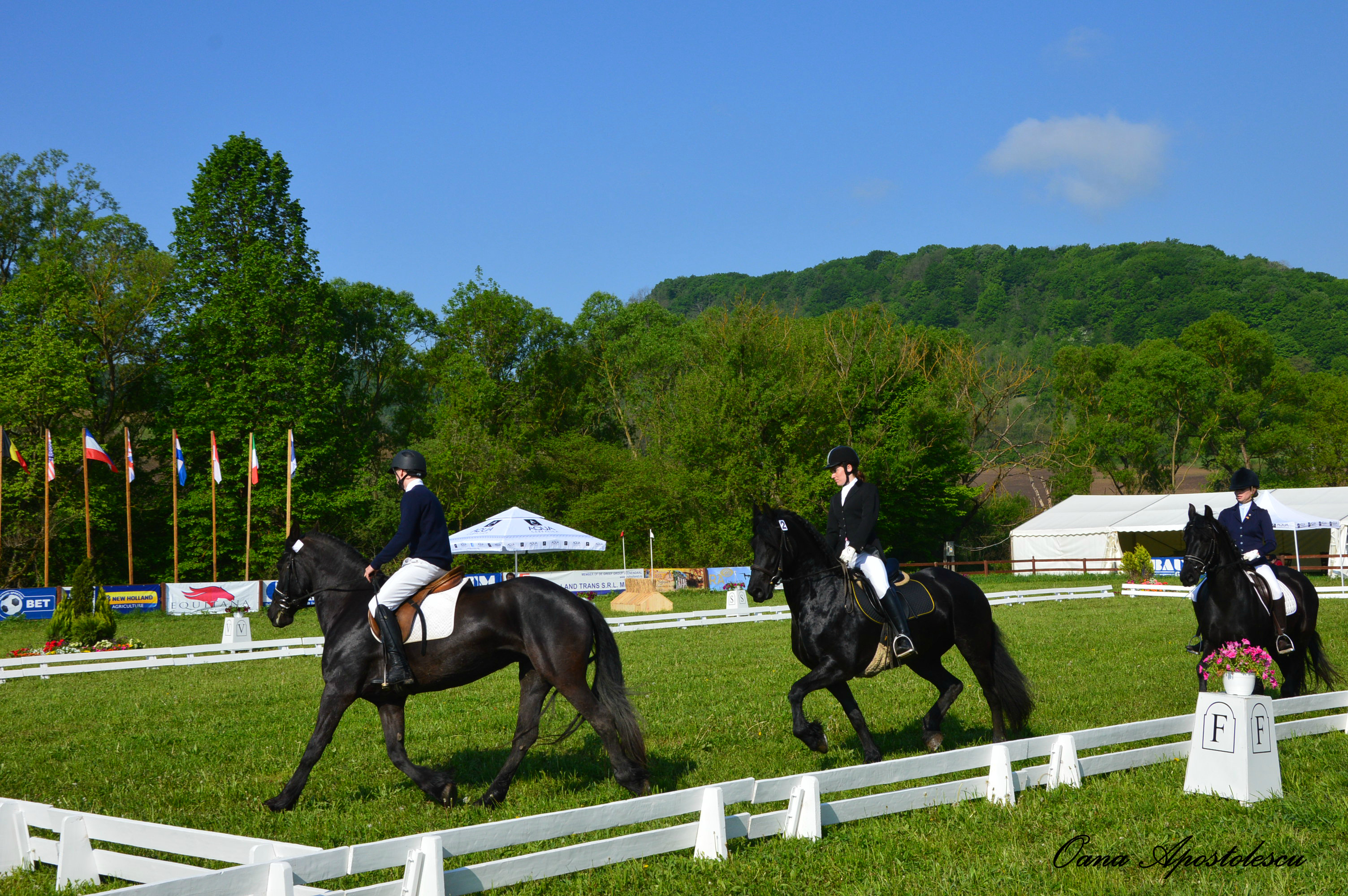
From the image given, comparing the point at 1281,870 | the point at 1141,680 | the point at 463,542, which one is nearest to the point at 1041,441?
the point at 463,542

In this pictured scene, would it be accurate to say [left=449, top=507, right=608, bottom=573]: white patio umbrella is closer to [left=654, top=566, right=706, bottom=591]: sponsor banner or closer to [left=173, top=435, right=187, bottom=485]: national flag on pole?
[left=654, top=566, right=706, bottom=591]: sponsor banner

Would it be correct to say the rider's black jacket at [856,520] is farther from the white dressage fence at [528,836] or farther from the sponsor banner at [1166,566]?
the sponsor banner at [1166,566]

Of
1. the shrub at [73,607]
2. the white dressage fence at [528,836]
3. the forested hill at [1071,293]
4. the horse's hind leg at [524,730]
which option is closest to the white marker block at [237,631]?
the shrub at [73,607]

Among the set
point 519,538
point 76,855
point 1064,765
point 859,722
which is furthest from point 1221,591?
point 519,538

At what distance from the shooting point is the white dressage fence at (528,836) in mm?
4371

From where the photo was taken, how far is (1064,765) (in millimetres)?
7070

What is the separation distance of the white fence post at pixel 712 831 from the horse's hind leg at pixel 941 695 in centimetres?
339

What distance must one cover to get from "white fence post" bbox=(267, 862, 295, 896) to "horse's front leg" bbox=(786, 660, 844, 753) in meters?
4.25

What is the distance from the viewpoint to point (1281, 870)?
5.14 m

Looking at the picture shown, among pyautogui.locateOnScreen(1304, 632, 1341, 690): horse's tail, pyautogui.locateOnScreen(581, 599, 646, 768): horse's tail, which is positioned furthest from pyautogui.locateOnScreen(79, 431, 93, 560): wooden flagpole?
pyautogui.locateOnScreen(1304, 632, 1341, 690): horse's tail

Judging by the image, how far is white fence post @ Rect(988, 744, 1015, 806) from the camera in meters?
6.65

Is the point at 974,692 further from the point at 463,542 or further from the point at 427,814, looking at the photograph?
the point at 463,542

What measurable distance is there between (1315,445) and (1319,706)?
5614cm

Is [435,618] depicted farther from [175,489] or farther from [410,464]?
[175,489]
